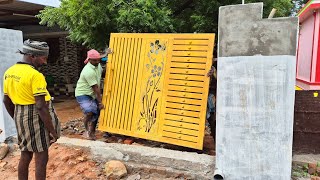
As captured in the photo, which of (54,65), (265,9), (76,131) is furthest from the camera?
(54,65)

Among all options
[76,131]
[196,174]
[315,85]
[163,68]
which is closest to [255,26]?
[163,68]

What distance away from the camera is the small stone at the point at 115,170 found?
3818mm

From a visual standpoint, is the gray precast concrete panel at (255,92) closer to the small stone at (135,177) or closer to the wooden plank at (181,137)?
the wooden plank at (181,137)

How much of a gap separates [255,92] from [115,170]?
204 centimetres

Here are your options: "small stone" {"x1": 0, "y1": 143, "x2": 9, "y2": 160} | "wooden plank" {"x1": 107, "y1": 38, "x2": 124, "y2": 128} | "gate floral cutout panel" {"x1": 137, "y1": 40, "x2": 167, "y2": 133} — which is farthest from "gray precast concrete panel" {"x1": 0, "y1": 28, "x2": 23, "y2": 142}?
"gate floral cutout panel" {"x1": 137, "y1": 40, "x2": 167, "y2": 133}

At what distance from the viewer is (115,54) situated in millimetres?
4781

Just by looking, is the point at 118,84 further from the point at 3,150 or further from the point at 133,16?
the point at 3,150

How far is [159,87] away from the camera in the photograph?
14.3ft

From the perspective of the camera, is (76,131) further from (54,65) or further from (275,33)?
(54,65)

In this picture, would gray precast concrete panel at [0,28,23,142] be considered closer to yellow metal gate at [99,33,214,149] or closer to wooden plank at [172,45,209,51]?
yellow metal gate at [99,33,214,149]

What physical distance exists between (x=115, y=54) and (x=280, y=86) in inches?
104

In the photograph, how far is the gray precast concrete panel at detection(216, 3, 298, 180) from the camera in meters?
3.15

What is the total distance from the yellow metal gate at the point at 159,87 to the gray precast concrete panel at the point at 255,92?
0.64 m

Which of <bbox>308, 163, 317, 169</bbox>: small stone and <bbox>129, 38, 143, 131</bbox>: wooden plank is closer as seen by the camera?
<bbox>308, 163, 317, 169</bbox>: small stone
